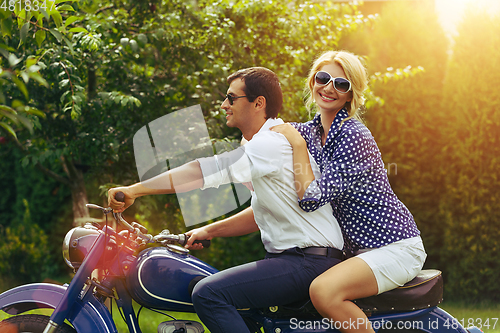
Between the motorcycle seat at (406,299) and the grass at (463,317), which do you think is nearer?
the motorcycle seat at (406,299)

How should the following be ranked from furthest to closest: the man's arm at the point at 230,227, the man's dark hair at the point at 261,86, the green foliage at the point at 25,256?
1. the green foliage at the point at 25,256
2. the man's arm at the point at 230,227
3. the man's dark hair at the point at 261,86

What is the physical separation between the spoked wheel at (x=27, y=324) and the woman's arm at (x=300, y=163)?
47.4 inches

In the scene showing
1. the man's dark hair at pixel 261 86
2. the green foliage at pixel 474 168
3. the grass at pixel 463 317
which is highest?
the man's dark hair at pixel 261 86

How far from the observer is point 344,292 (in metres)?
1.79

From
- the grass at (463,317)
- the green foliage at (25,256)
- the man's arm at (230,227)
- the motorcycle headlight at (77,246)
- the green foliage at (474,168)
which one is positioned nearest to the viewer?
the motorcycle headlight at (77,246)

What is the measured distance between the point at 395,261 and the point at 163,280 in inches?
40.6

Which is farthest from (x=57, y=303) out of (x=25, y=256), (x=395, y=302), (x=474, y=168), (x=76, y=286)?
(x=25, y=256)

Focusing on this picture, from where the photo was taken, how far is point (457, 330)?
6.40 feet

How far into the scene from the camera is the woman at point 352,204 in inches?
70.8

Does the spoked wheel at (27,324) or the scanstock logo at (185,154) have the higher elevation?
the scanstock logo at (185,154)

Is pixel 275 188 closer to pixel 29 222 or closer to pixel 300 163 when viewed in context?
pixel 300 163

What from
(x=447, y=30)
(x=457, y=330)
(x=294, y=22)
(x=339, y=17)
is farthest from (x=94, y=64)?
(x=447, y=30)

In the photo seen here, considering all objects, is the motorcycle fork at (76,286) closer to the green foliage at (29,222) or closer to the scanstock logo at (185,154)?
the scanstock logo at (185,154)

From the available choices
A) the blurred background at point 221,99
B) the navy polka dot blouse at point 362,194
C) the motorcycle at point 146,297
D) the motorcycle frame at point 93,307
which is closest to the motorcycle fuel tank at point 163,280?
the motorcycle at point 146,297
